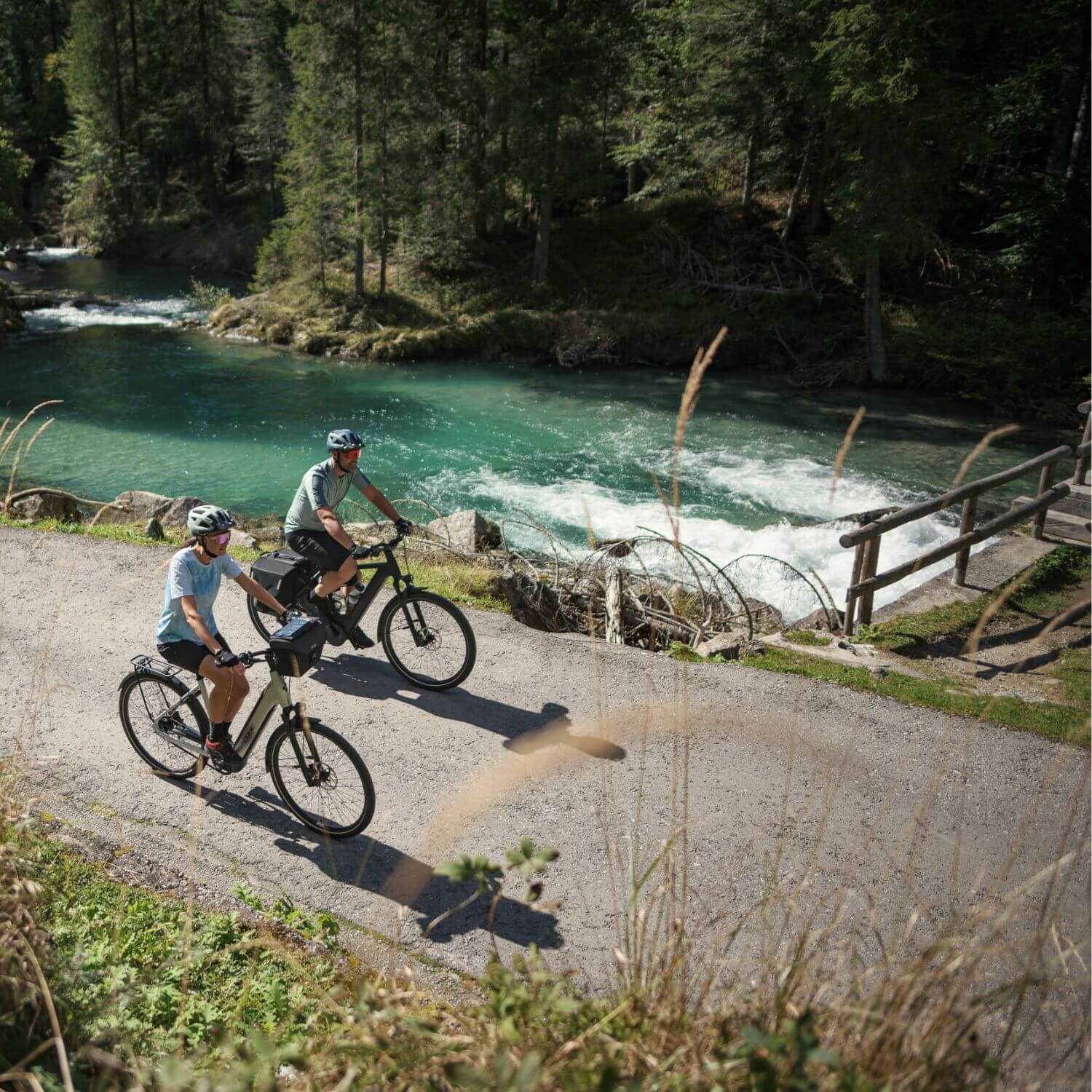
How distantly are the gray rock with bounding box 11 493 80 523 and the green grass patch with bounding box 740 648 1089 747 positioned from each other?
10362 mm

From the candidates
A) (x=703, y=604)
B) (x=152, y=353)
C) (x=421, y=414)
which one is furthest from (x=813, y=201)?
(x=703, y=604)

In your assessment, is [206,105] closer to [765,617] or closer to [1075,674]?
[765,617]

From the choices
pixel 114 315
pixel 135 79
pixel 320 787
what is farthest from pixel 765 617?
pixel 135 79

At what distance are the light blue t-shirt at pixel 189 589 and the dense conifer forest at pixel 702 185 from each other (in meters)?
22.1

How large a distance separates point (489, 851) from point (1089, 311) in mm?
24321

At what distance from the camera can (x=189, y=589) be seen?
595 cm

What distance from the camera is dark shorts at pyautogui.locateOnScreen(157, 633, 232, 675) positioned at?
6090mm

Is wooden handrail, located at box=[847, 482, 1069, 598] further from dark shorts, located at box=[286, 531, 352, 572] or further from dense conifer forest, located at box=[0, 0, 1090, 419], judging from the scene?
dense conifer forest, located at box=[0, 0, 1090, 419]

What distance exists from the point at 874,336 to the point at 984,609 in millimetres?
19292

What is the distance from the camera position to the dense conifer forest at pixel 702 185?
80.2 ft

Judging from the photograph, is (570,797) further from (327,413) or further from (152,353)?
(152,353)

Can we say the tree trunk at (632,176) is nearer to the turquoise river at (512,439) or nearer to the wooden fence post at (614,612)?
the turquoise river at (512,439)

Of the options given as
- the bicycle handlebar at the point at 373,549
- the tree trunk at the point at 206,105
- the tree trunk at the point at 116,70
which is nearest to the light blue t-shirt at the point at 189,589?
the bicycle handlebar at the point at 373,549

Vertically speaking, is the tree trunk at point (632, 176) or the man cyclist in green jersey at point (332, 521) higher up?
the tree trunk at point (632, 176)
